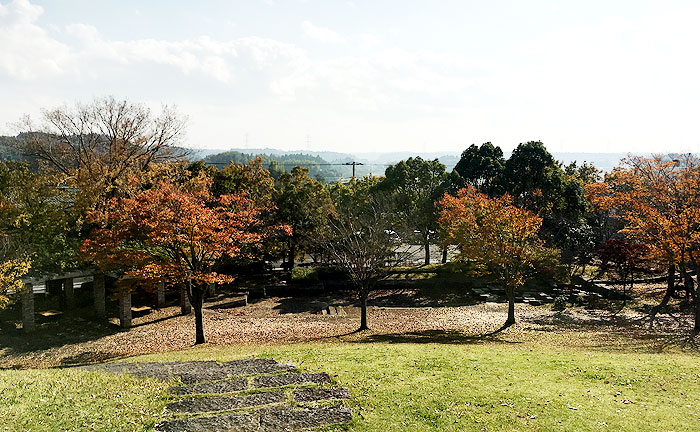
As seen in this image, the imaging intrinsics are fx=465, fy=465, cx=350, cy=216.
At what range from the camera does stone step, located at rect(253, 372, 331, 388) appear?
35.3 feet

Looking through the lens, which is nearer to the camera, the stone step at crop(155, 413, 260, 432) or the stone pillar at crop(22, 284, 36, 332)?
the stone step at crop(155, 413, 260, 432)

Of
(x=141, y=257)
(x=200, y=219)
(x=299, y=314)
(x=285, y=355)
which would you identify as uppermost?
(x=200, y=219)

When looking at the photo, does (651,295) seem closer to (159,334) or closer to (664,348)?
(664,348)

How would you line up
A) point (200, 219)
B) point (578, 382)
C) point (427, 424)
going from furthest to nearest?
point (200, 219)
point (578, 382)
point (427, 424)

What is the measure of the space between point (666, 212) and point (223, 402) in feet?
70.7

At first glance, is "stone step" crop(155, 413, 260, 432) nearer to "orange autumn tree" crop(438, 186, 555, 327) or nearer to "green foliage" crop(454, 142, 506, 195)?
"orange autumn tree" crop(438, 186, 555, 327)

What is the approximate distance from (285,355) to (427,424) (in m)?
6.57

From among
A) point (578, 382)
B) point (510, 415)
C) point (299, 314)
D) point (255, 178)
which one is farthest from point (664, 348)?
point (255, 178)

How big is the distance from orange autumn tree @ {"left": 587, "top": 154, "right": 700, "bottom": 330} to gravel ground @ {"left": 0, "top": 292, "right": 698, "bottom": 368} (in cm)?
285

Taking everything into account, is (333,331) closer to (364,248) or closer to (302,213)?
(364,248)

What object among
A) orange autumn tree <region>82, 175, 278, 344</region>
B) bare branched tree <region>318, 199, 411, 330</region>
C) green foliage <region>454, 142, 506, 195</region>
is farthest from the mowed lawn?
green foliage <region>454, 142, 506, 195</region>

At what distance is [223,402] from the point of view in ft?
31.7

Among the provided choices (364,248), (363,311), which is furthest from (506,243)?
(363,311)

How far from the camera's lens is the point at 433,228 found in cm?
3606
